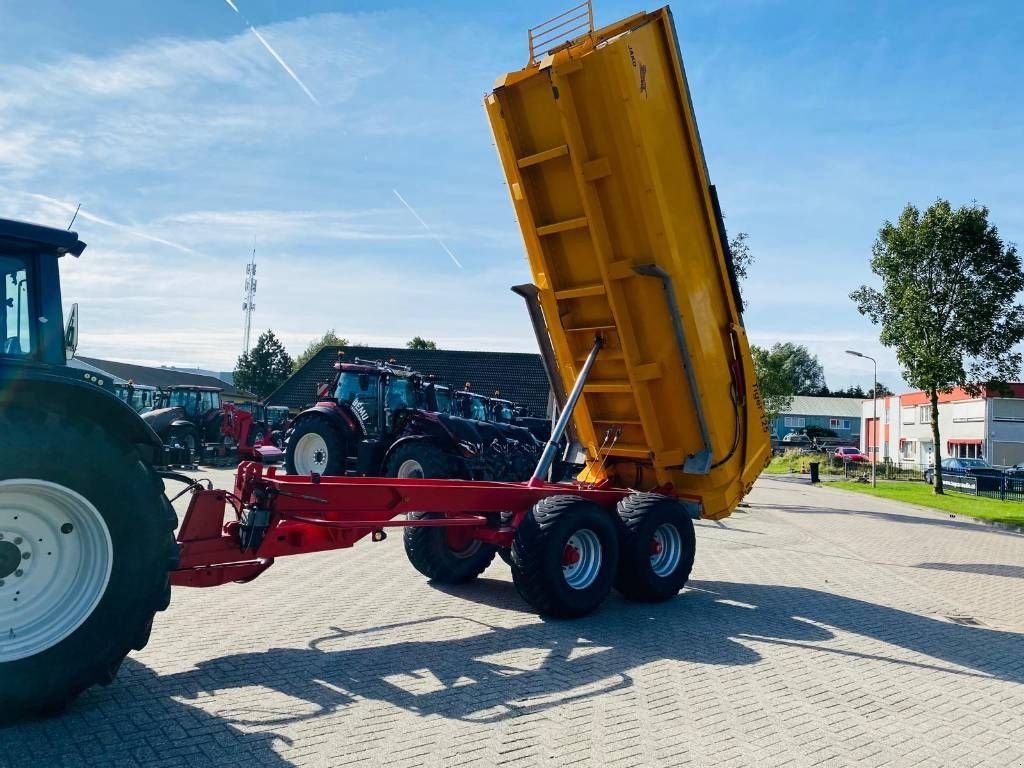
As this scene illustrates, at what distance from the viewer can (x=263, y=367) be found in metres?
76.6

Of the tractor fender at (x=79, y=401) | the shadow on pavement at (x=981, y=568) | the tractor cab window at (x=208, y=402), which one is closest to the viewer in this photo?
the tractor fender at (x=79, y=401)

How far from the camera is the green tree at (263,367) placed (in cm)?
7544

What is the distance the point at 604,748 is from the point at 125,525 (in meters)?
2.76

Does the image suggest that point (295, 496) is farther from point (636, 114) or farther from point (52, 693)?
point (636, 114)

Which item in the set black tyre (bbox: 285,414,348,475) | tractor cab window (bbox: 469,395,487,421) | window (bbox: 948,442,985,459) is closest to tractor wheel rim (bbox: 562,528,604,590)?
black tyre (bbox: 285,414,348,475)

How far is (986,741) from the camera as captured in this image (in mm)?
4621

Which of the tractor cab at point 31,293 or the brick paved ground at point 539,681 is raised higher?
the tractor cab at point 31,293

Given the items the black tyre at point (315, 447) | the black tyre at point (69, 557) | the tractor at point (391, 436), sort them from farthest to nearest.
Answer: the black tyre at point (315, 447)
the tractor at point (391, 436)
the black tyre at point (69, 557)

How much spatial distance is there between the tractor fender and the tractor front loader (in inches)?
0.6

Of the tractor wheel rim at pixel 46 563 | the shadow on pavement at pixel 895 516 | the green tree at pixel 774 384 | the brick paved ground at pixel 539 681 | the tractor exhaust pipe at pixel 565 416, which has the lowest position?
the shadow on pavement at pixel 895 516

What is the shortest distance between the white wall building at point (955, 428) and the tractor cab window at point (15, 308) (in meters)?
38.3

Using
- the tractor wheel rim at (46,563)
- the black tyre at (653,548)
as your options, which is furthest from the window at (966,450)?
the tractor wheel rim at (46,563)

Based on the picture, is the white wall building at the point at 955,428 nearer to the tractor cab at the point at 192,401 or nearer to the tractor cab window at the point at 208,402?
the tractor cab window at the point at 208,402

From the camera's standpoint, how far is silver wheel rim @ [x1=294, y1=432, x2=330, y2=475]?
15086 mm
